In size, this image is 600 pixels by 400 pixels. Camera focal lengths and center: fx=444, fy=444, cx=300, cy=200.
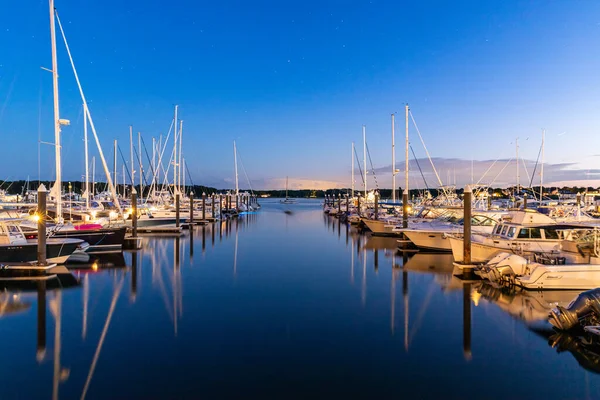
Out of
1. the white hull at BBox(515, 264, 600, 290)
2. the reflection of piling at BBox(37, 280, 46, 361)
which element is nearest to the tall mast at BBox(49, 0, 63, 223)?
the reflection of piling at BBox(37, 280, 46, 361)

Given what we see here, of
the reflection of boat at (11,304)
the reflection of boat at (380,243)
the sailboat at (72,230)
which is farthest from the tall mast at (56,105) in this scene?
the reflection of boat at (380,243)

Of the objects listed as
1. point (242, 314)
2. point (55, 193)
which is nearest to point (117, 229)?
point (55, 193)

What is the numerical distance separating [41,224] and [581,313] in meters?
17.1

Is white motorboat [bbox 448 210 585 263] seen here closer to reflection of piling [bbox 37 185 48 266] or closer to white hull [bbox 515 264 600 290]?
white hull [bbox 515 264 600 290]

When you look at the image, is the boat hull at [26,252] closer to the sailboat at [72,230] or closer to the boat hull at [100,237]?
the sailboat at [72,230]

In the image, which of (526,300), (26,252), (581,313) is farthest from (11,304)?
(526,300)

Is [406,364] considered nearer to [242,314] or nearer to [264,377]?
[264,377]

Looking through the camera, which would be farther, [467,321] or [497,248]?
[497,248]

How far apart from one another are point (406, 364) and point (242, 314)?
5246 millimetres

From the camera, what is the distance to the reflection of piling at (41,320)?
955cm

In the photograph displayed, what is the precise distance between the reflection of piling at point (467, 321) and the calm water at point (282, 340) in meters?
0.06

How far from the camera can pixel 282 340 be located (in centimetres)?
1029

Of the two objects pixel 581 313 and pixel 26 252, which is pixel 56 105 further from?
pixel 581 313

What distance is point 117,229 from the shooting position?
24.5 m
